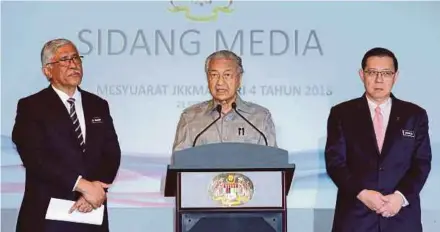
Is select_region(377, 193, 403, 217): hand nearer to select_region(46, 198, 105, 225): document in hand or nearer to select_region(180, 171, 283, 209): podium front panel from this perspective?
select_region(180, 171, 283, 209): podium front panel

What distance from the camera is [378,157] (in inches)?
163

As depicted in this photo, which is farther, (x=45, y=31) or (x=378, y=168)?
(x=45, y=31)

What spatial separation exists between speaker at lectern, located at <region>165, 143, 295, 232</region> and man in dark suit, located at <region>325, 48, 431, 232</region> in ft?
2.09

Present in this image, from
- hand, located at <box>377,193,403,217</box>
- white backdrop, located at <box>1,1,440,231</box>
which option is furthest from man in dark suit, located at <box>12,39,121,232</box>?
hand, located at <box>377,193,403,217</box>

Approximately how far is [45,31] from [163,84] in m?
0.82

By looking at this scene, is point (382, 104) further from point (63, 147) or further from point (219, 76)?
point (63, 147)

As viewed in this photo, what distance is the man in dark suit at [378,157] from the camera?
4070 millimetres

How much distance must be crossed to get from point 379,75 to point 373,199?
63 centimetres

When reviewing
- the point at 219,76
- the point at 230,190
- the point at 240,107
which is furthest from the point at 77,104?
the point at 230,190

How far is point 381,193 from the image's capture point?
410 cm

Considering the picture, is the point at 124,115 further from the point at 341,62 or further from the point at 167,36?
the point at 341,62

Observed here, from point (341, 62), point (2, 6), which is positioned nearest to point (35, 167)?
point (2, 6)

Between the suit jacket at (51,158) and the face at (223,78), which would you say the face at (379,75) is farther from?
the suit jacket at (51,158)

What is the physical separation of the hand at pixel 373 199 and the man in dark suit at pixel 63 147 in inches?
49.0
